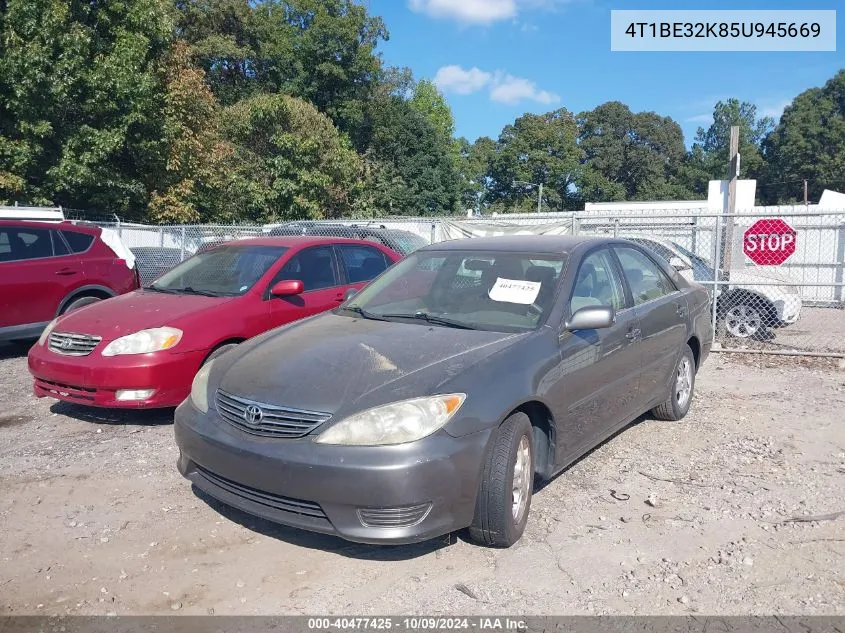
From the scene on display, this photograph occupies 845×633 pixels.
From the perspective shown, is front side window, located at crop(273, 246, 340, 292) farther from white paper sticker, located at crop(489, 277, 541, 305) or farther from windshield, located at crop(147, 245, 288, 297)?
white paper sticker, located at crop(489, 277, 541, 305)

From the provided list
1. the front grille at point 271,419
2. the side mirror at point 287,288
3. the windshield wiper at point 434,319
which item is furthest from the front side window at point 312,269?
the front grille at point 271,419

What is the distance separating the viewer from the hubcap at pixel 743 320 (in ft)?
31.0

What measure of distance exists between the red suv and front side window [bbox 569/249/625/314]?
20.5ft

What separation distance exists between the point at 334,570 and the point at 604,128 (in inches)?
2733

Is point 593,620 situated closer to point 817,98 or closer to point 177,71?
point 177,71

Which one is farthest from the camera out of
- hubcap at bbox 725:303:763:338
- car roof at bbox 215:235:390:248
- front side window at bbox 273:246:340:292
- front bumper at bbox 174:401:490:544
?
hubcap at bbox 725:303:763:338

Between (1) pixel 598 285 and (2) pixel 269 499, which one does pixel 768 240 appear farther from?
(2) pixel 269 499

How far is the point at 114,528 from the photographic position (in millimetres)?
3664

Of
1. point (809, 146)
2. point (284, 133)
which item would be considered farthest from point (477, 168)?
point (284, 133)

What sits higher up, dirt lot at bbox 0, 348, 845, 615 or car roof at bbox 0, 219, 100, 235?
car roof at bbox 0, 219, 100, 235

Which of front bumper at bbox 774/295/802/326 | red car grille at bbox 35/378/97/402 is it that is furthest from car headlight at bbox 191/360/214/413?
front bumper at bbox 774/295/802/326

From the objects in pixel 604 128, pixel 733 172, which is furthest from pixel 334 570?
pixel 604 128

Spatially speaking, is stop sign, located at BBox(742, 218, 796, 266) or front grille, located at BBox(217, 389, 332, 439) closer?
front grille, located at BBox(217, 389, 332, 439)

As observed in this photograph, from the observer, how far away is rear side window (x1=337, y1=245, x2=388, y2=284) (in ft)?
23.0
